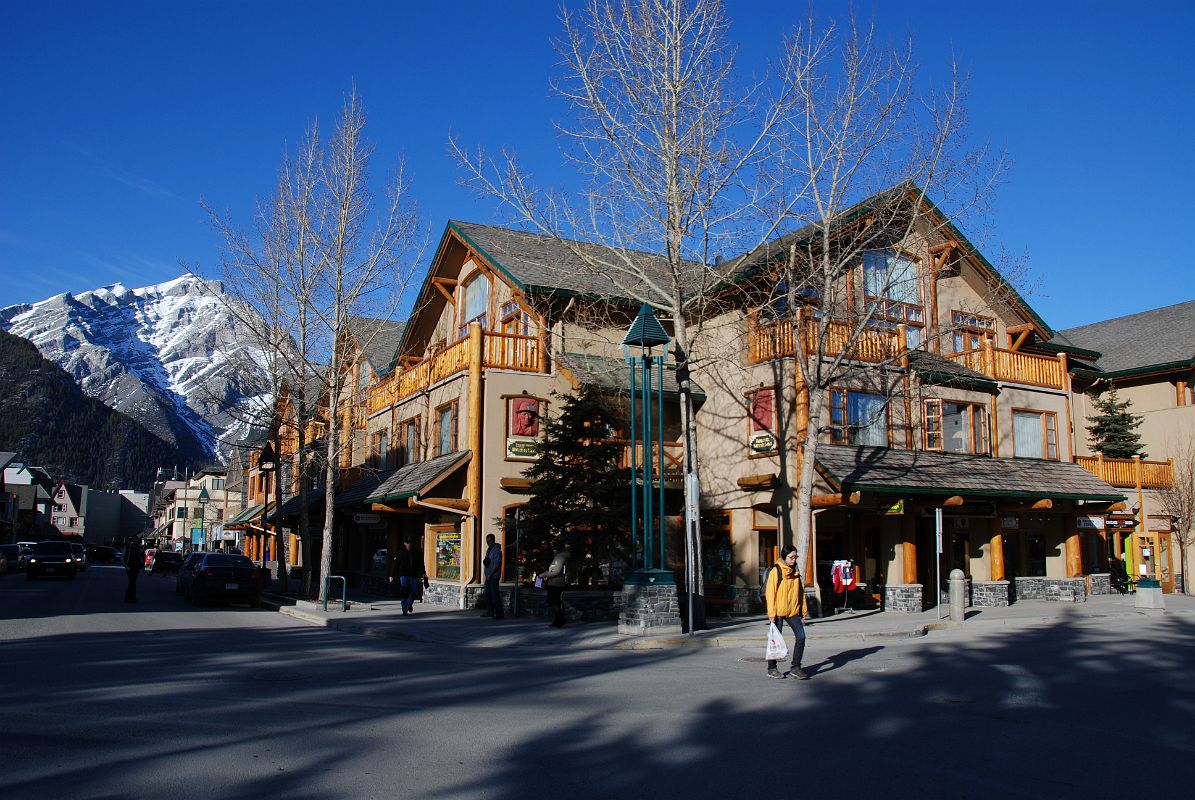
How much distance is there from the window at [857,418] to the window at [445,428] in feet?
32.5

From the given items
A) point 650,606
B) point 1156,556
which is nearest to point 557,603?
point 650,606

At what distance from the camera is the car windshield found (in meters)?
27.1

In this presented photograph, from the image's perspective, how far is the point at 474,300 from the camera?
30.4 m

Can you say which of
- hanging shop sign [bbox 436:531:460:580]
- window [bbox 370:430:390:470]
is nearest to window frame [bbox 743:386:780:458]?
hanging shop sign [bbox 436:531:460:580]

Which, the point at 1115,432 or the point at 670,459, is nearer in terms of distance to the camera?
the point at 670,459

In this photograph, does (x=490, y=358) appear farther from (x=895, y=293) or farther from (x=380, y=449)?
(x=895, y=293)

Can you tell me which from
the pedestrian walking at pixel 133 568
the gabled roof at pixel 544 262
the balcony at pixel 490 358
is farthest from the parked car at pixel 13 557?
the gabled roof at pixel 544 262

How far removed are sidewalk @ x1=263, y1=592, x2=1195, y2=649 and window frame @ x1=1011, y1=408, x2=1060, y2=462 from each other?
173 inches

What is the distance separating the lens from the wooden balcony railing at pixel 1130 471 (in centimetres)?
3047

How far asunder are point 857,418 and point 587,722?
17.5 m

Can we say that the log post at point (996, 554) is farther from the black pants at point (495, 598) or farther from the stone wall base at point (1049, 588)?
the black pants at point (495, 598)

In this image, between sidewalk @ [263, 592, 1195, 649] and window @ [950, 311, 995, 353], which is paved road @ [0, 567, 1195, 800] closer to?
sidewalk @ [263, 592, 1195, 649]

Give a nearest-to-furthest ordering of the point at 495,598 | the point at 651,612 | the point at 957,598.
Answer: the point at 651,612
the point at 957,598
the point at 495,598

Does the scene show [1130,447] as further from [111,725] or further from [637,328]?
[111,725]
